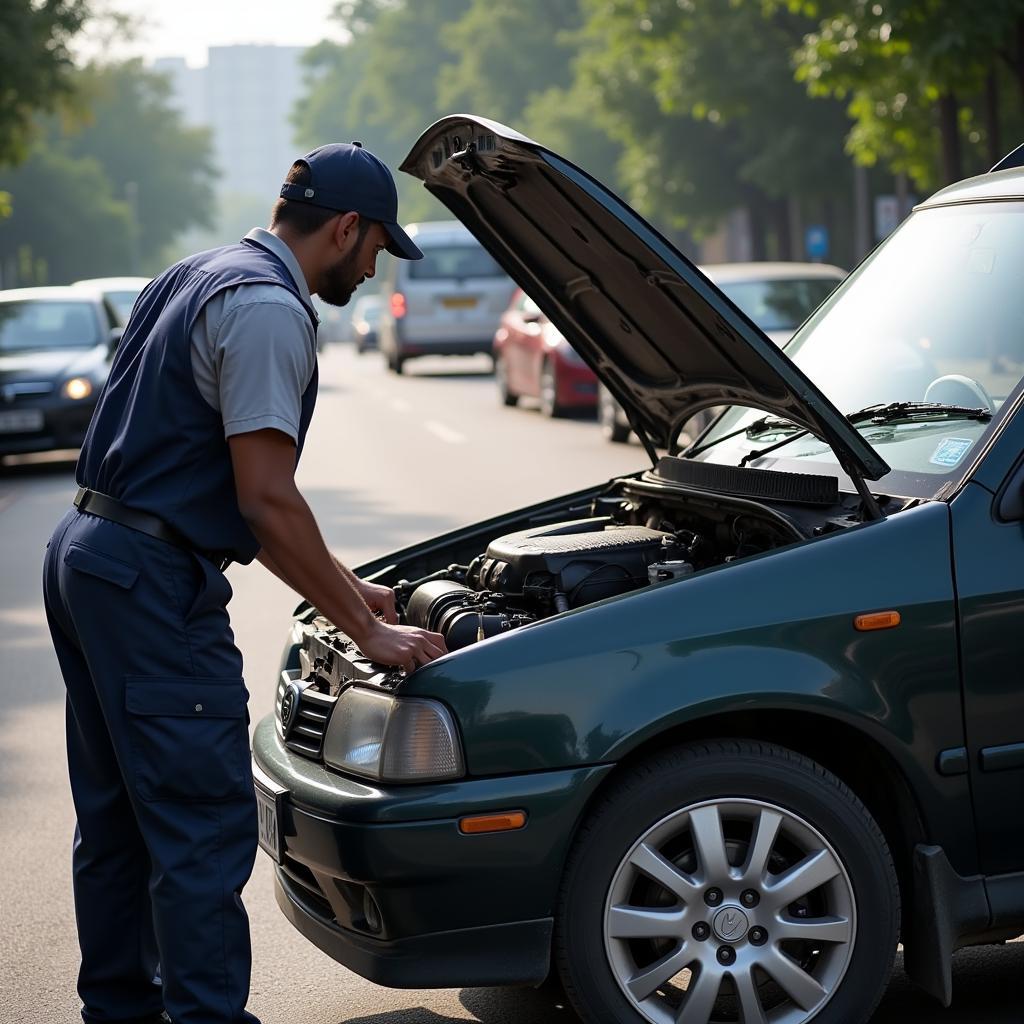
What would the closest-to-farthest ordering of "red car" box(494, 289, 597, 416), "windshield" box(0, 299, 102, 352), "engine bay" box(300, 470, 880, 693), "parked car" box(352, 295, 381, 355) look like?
"engine bay" box(300, 470, 880, 693)
"windshield" box(0, 299, 102, 352)
"red car" box(494, 289, 597, 416)
"parked car" box(352, 295, 381, 355)

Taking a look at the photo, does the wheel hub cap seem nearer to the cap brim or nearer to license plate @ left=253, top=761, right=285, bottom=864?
license plate @ left=253, top=761, right=285, bottom=864

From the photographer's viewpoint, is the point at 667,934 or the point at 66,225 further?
the point at 66,225

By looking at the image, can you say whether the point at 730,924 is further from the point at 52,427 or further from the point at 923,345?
the point at 52,427

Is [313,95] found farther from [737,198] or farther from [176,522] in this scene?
[176,522]

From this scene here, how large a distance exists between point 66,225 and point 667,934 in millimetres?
77736

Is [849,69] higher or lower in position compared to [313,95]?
lower

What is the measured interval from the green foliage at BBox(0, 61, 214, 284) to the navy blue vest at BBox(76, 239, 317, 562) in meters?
73.7

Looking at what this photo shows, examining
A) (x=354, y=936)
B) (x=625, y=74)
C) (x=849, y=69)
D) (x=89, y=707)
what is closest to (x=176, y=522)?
(x=89, y=707)

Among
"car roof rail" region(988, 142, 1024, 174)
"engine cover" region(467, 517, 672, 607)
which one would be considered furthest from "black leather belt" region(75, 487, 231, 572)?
"car roof rail" region(988, 142, 1024, 174)

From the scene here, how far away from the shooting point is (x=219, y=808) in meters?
3.71

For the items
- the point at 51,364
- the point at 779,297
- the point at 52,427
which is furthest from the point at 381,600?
the point at 51,364

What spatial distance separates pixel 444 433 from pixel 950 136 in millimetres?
7851

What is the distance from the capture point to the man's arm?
11.7ft

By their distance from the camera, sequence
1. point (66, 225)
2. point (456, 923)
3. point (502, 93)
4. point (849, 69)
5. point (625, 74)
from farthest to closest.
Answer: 1. point (66, 225)
2. point (502, 93)
3. point (625, 74)
4. point (849, 69)
5. point (456, 923)
